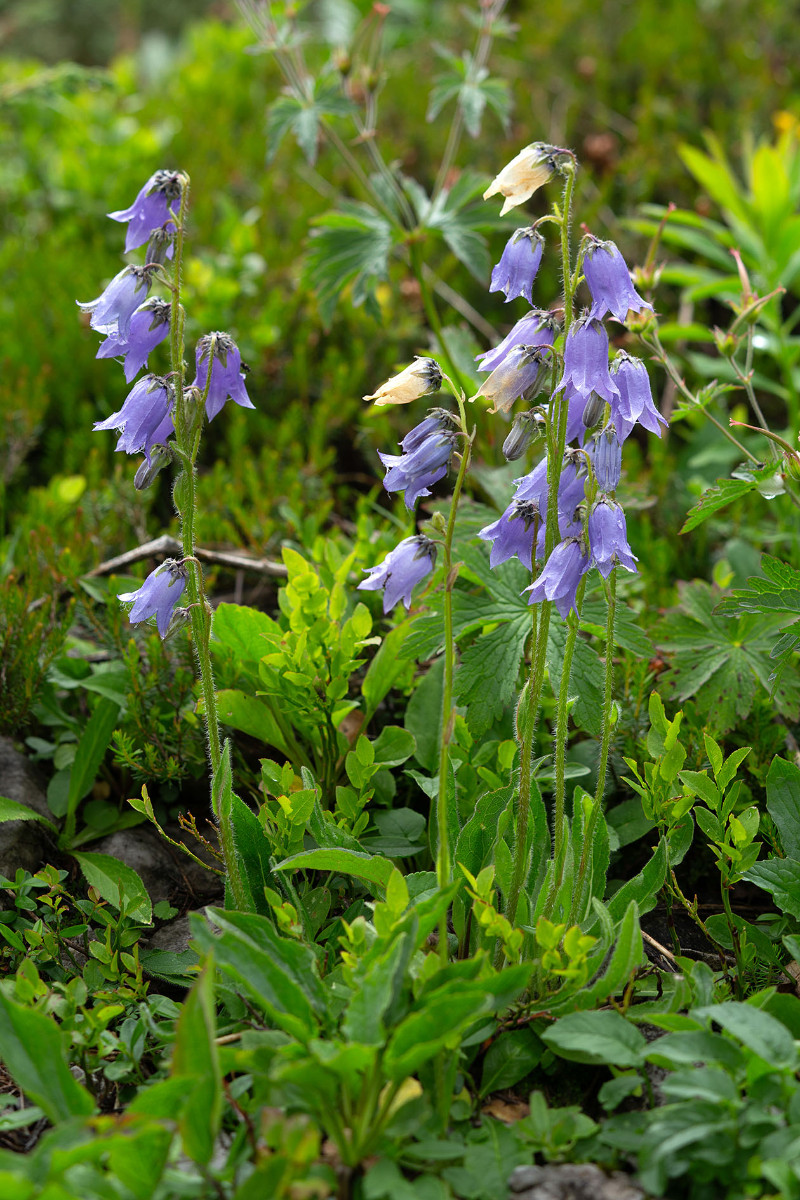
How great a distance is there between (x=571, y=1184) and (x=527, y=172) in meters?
1.59

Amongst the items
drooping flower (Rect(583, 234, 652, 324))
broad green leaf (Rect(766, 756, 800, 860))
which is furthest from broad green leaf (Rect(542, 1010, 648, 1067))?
drooping flower (Rect(583, 234, 652, 324))

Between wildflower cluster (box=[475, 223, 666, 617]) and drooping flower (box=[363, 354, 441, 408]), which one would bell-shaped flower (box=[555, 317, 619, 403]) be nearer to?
wildflower cluster (box=[475, 223, 666, 617])

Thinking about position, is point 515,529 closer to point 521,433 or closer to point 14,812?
Answer: point 521,433

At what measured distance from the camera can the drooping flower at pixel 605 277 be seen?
5.28 feet

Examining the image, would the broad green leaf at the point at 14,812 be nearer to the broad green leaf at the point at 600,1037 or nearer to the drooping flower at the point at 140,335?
the drooping flower at the point at 140,335

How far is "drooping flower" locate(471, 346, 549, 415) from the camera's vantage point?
1612 mm

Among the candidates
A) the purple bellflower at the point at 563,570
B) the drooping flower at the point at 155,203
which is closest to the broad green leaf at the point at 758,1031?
the purple bellflower at the point at 563,570

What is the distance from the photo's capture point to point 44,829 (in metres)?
2.41

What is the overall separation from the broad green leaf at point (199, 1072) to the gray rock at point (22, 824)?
0.98 metres

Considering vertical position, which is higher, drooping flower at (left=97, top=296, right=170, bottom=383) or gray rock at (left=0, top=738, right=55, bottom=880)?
drooping flower at (left=97, top=296, right=170, bottom=383)

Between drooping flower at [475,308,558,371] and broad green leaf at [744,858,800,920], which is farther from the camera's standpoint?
broad green leaf at [744,858,800,920]

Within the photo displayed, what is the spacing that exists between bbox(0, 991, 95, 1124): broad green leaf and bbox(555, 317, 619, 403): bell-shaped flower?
1279 millimetres

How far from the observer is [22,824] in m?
2.34

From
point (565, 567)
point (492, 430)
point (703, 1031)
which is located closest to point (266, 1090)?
point (703, 1031)
